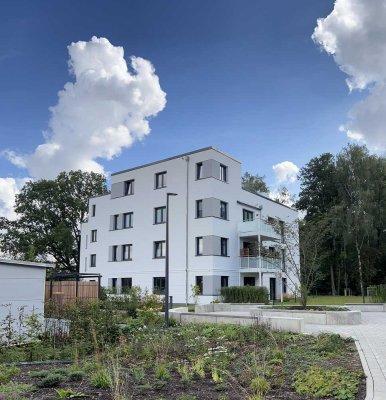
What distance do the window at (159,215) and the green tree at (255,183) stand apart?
23330 millimetres

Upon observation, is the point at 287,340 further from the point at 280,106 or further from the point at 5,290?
the point at 280,106

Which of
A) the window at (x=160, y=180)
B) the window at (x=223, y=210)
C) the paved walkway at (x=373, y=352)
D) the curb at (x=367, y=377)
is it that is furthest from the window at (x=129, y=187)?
the curb at (x=367, y=377)

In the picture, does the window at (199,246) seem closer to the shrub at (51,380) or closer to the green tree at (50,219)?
the green tree at (50,219)

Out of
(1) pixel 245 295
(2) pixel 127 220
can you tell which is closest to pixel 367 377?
(1) pixel 245 295

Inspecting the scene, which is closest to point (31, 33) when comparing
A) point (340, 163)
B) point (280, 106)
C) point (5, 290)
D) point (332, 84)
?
point (5, 290)

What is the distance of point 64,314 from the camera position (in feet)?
36.2

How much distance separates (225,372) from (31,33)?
11317 mm

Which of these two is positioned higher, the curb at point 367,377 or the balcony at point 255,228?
the balcony at point 255,228

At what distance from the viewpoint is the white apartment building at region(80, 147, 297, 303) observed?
32969 millimetres

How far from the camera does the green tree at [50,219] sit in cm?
5172

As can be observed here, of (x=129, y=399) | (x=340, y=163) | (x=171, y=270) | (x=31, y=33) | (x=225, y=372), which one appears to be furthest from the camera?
(x=340, y=163)

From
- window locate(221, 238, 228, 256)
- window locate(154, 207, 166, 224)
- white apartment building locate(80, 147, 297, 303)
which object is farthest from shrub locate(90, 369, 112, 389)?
window locate(154, 207, 166, 224)

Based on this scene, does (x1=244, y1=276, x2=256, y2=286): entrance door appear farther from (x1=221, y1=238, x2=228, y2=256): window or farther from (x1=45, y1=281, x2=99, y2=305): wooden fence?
(x1=45, y1=281, x2=99, y2=305): wooden fence

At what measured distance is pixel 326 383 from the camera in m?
6.11
